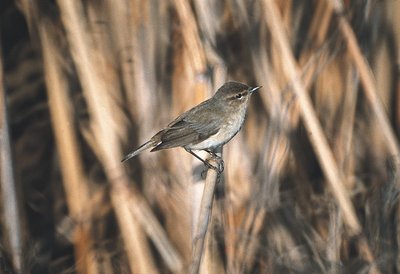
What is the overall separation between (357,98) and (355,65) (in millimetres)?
425

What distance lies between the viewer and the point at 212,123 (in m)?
3.24

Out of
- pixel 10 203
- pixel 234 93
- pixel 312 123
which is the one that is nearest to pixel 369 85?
pixel 312 123

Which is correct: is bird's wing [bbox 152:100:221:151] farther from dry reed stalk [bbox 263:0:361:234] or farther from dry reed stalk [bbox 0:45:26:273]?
dry reed stalk [bbox 0:45:26:273]

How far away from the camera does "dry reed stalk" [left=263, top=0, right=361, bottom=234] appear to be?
2959mm

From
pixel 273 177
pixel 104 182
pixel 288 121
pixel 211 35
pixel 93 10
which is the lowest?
pixel 273 177

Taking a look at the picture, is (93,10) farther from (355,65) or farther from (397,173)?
(397,173)

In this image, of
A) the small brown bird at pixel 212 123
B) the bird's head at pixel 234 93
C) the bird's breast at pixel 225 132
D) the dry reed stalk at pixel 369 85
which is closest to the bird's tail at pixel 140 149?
the small brown bird at pixel 212 123

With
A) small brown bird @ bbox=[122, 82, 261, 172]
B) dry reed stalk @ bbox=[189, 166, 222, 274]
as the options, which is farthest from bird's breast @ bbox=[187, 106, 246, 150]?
dry reed stalk @ bbox=[189, 166, 222, 274]

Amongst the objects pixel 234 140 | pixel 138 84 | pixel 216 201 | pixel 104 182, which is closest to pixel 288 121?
pixel 234 140

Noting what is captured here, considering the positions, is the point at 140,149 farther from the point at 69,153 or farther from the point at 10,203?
the point at 10,203

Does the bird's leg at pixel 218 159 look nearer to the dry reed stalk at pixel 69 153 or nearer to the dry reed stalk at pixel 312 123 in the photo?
the dry reed stalk at pixel 312 123

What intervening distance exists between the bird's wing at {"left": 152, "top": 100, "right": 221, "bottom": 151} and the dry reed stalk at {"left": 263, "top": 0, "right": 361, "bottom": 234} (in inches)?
16.7

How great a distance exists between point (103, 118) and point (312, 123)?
0.95m

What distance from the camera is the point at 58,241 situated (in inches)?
138
